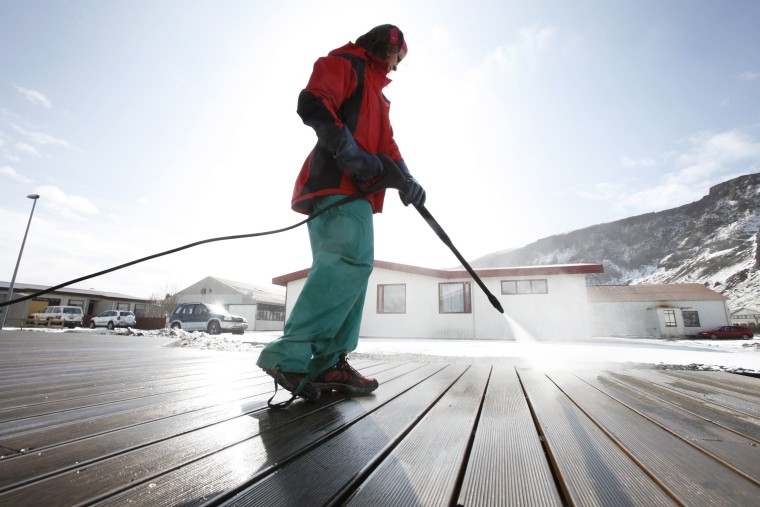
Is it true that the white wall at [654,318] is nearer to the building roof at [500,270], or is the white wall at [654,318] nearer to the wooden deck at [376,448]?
the building roof at [500,270]

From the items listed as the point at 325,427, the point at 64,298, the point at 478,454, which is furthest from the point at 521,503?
the point at 64,298

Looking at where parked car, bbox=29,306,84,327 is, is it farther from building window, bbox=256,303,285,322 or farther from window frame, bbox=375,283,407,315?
window frame, bbox=375,283,407,315

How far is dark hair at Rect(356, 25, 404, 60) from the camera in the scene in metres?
1.71

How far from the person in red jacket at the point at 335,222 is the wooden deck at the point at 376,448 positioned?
14 cm

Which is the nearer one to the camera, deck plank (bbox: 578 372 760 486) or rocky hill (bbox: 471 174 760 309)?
deck plank (bbox: 578 372 760 486)

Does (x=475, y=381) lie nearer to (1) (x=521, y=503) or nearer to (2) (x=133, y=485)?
(1) (x=521, y=503)

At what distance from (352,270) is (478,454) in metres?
0.83

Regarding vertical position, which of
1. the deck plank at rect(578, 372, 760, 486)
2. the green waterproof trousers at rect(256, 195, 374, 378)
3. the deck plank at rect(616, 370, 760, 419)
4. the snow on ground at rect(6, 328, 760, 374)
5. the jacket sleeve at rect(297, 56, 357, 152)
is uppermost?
the jacket sleeve at rect(297, 56, 357, 152)

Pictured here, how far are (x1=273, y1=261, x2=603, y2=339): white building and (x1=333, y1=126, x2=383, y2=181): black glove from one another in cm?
1135

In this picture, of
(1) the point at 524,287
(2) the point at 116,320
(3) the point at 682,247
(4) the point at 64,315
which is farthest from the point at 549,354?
(3) the point at 682,247

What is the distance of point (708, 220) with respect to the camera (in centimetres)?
6762

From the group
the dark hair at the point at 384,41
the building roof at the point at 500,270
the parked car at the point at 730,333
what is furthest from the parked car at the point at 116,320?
the parked car at the point at 730,333

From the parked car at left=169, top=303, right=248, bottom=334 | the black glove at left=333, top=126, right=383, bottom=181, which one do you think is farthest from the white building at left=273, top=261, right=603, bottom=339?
the black glove at left=333, top=126, right=383, bottom=181

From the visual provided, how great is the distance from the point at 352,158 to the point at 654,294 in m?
30.8
